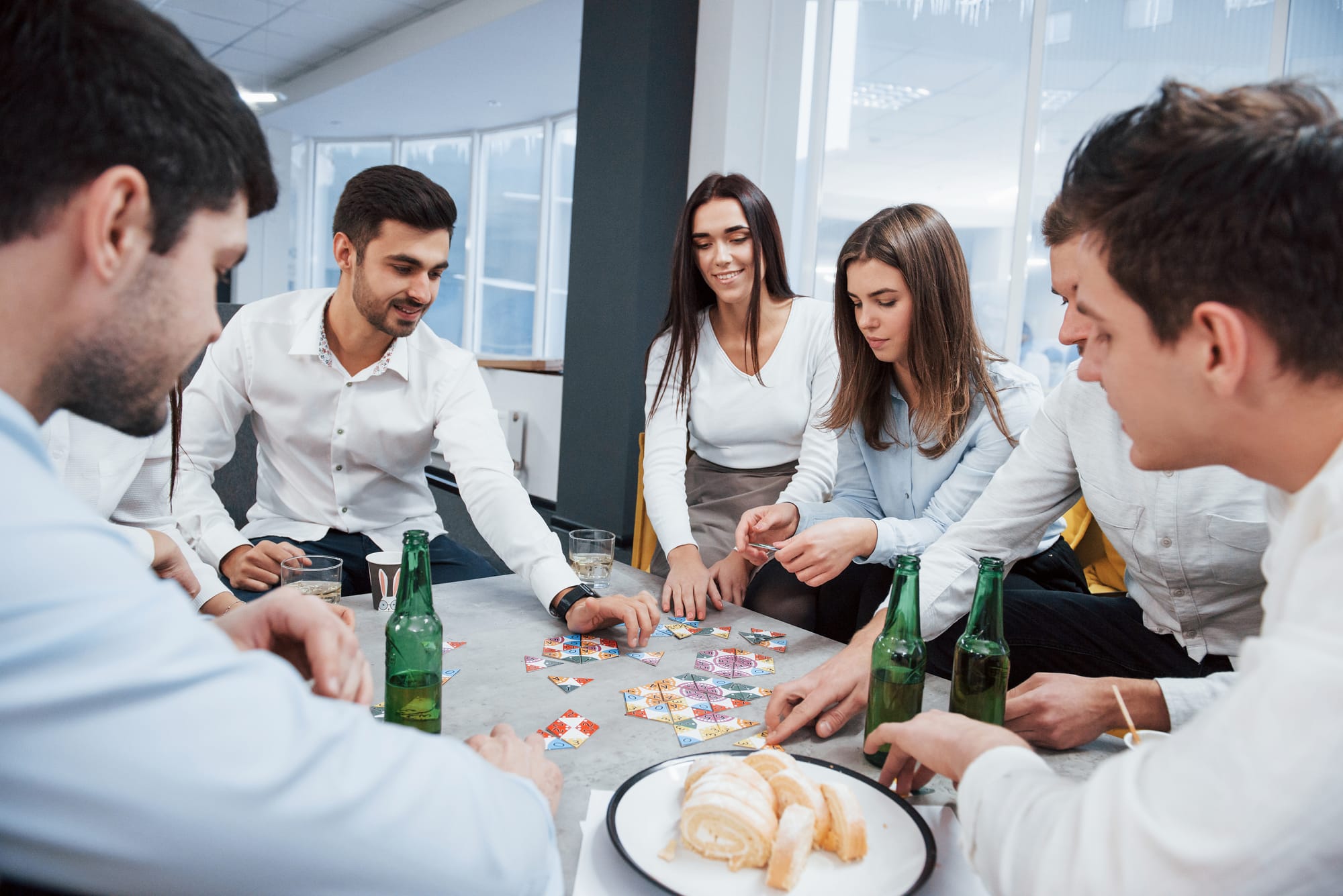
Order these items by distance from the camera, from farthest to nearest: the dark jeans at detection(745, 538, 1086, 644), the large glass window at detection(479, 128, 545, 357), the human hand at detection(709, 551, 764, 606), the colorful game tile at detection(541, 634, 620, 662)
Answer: the large glass window at detection(479, 128, 545, 357) → the dark jeans at detection(745, 538, 1086, 644) → the human hand at detection(709, 551, 764, 606) → the colorful game tile at detection(541, 634, 620, 662)

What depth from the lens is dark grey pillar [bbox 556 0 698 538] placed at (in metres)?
4.34

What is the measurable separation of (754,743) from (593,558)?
2.27 ft

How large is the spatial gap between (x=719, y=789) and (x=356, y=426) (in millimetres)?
1815

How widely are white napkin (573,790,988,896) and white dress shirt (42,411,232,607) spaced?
43.0 inches

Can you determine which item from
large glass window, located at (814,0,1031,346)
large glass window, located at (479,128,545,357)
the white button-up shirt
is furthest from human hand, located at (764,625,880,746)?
large glass window, located at (479,128,545,357)

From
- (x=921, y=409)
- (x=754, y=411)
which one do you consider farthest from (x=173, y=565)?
(x=921, y=409)

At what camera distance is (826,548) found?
1.88 m

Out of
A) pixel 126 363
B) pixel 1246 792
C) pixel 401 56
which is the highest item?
pixel 401 56

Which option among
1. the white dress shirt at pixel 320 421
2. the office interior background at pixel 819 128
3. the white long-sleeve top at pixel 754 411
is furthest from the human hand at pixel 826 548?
the office interior background at pixel 819 128

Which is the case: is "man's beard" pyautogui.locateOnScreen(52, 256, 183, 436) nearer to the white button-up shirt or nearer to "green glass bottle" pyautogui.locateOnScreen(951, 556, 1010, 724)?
"green glass bottle" pyautogui.locateOnScreen(951, 556, 1010, 724)

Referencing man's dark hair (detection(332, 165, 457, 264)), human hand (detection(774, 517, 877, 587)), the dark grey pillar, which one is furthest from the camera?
the dark grey pillar

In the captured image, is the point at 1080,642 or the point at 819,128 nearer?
the point at 1080,642

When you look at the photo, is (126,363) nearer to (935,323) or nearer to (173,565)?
(173,565)

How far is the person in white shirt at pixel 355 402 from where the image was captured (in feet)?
7.60
